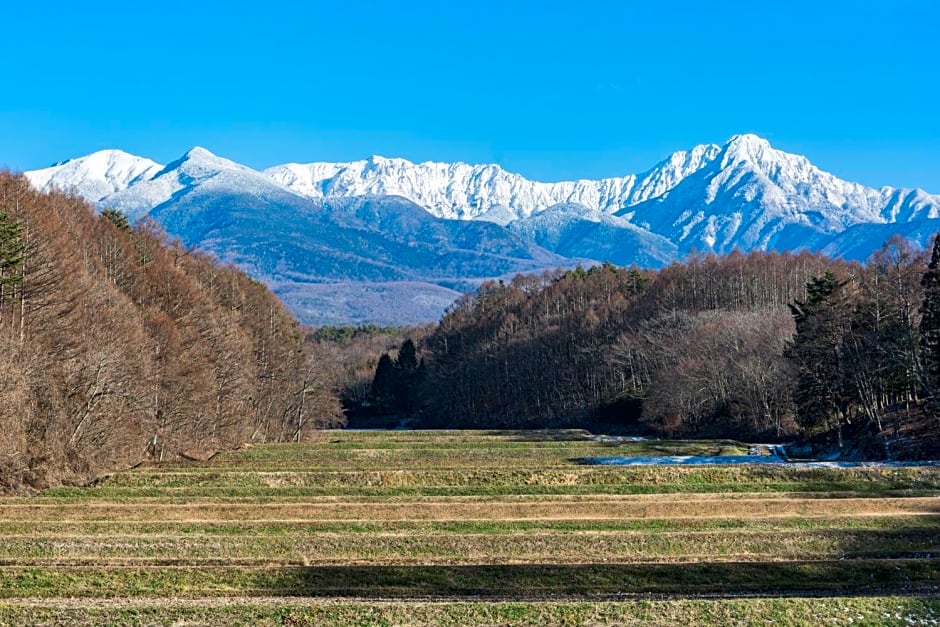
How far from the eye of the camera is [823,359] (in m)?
74.1

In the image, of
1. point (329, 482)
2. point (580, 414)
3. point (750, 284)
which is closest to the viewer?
point (329, 482)

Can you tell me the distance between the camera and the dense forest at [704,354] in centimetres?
7094

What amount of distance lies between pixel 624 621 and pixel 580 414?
4411 inches

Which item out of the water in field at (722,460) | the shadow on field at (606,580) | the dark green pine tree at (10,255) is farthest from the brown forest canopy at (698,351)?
the dark green pine tree at (10,255)

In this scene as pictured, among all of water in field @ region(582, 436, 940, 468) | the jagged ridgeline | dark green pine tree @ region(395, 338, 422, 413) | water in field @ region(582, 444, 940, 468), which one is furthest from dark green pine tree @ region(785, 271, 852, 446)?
dark green pine tree @ region(395, 338, 422, 413)

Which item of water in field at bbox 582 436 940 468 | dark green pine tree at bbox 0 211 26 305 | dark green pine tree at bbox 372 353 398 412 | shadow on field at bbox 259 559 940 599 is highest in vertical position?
dark green pine tree at bbox 0 211 26 305

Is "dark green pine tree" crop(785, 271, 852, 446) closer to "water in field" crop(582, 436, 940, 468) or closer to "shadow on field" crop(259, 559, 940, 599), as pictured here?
"water in field" crop(582, 436, 940, 468)

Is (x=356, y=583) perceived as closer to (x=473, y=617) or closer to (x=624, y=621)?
(x=473, y=617)

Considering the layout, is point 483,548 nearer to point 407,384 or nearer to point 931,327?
point 931,327

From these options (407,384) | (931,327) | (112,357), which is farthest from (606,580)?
(407,384)

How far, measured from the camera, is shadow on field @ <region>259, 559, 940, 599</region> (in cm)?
2747

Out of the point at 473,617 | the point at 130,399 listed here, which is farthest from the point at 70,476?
the point at 473,617

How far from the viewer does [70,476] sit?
49531 mm

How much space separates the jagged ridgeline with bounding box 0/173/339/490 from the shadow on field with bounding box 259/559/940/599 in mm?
23374
